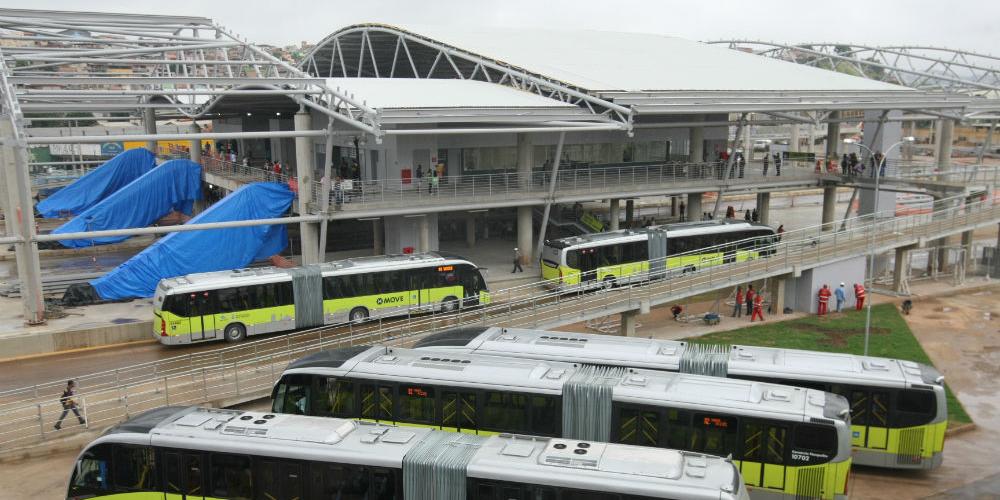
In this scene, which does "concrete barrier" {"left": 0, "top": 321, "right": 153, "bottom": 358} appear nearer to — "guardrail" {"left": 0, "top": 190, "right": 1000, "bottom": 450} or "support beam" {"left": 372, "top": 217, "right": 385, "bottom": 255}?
"guardrail" {"left": 0, "top": 190, "right": 1000, "bottom": 450}

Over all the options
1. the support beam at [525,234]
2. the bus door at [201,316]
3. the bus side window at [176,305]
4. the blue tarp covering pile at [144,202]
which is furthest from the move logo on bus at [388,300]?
the blue tarp covering pile at [144,202]

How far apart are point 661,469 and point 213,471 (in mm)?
8451

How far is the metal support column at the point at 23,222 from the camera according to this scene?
29906 mm

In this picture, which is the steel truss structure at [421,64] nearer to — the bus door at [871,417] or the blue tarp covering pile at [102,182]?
the blue tarp covering pile at [102,182]

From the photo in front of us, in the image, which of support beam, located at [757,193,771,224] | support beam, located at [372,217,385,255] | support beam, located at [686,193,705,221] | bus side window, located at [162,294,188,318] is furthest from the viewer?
support beam, located at [757,193,771,224]

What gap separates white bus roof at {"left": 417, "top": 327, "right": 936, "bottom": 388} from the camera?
1953 centimetres

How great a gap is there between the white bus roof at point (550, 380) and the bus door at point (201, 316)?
10009mm

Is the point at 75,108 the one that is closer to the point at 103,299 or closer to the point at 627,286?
the point at 103,299

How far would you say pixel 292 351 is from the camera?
25688mm

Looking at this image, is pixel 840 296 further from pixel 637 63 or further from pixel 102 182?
pixel 102 182

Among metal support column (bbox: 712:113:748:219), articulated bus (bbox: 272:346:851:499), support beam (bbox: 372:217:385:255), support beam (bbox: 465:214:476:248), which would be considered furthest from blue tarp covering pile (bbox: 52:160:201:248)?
metal support column (bbox: 712:113:748:219)

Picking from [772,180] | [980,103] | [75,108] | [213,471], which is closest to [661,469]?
[213,471]

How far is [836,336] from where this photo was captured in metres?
31.9

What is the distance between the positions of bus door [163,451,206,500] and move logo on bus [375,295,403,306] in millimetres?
15536
